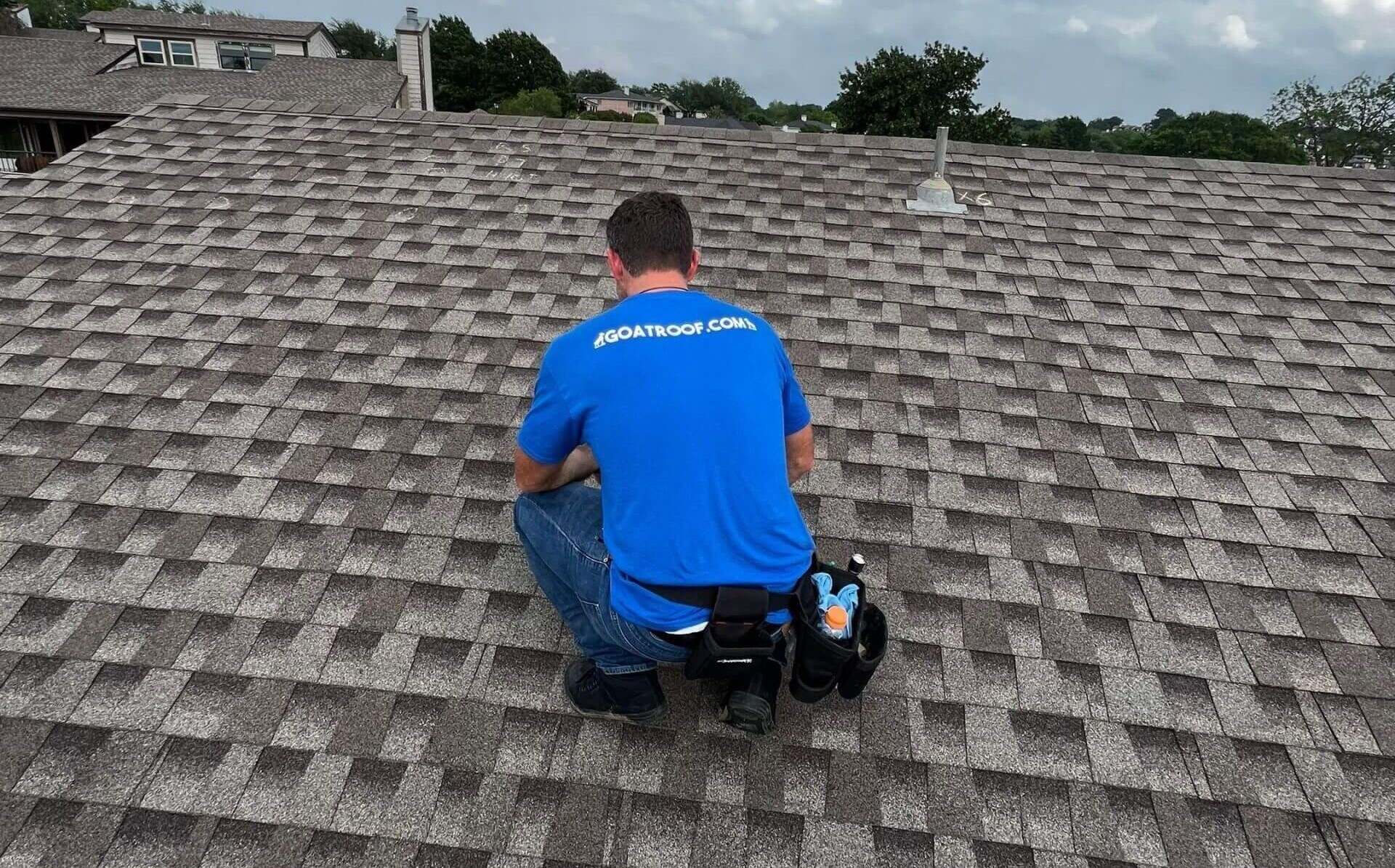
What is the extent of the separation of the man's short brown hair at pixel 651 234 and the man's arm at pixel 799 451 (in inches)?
24.5

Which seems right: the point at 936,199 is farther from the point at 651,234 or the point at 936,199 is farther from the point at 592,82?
the point at 592,82

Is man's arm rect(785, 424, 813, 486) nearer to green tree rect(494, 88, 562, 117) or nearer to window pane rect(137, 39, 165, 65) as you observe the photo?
window pane rect(137, 39, 165, 65)

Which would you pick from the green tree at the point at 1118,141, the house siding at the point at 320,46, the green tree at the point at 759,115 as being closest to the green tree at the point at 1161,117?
the green tree at the point at 1118,141

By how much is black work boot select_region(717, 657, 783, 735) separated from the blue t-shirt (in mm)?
199

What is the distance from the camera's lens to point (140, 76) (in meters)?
26.2

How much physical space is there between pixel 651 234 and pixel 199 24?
36563 millimetres

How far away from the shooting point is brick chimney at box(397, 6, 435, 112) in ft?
69.3

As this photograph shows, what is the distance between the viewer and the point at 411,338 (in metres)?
3.78

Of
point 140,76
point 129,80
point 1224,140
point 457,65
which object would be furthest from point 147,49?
point 1224,140

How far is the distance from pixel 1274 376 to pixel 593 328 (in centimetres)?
331

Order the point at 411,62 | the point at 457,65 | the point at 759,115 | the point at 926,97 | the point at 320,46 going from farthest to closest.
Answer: the point at 759,115 → the point at 457,65 → the point at 926,97 → the point at 320,46 → the point at 411,62

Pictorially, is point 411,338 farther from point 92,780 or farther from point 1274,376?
point 1274,376

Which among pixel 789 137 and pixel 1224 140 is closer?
pixel 789 137

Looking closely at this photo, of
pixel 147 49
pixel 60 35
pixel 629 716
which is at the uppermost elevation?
pixel 60 35
